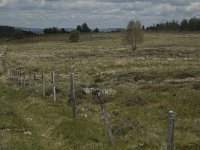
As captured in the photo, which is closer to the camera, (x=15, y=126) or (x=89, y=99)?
(x=15, y=126)

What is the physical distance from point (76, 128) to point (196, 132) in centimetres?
436

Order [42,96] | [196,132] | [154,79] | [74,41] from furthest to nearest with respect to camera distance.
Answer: [74,41]
[154,79]
[42,96]
[196,132]

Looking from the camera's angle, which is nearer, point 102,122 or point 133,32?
point 102,122

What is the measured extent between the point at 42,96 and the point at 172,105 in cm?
853

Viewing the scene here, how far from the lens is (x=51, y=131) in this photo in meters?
16.8

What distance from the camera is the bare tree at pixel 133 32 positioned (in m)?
90.8

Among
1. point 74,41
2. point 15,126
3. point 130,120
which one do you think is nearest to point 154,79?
point 130,120

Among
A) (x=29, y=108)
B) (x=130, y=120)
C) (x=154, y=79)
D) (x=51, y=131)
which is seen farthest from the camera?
(x=154, y=79)

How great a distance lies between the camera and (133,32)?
91.4 m

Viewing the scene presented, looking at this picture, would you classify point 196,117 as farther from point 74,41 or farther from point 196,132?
point 74,41

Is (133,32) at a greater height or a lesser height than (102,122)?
greater

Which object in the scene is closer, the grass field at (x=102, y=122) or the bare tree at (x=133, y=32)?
the grass field at (x=102, y=122)

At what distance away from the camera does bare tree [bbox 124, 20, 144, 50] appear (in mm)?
90850

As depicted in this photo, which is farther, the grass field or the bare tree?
the bare tree
